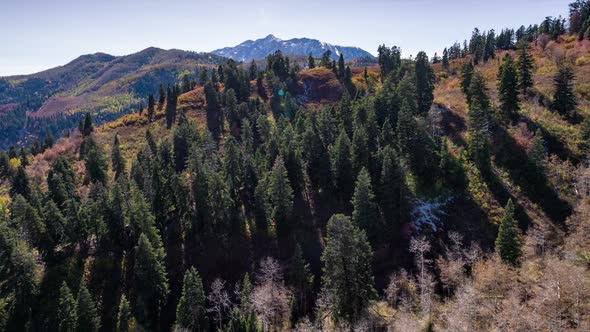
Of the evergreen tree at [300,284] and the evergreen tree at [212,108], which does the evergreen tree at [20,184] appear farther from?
the evergreen tree at [300,284]

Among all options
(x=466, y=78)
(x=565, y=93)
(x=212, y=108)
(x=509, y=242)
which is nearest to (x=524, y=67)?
(x=565, y=93)

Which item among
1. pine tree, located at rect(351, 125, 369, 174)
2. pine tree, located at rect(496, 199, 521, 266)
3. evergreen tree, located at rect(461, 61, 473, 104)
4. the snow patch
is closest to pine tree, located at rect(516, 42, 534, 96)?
evergreen tree, located at rect(461, 61, 473, 104)

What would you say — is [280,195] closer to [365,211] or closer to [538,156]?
[365,211]

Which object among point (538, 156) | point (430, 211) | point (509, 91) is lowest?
point (430, 211)

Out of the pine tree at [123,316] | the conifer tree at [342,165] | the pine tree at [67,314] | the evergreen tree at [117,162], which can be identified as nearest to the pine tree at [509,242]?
the conifer tree at [342,165]

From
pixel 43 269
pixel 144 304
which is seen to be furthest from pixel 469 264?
pixel 43 269

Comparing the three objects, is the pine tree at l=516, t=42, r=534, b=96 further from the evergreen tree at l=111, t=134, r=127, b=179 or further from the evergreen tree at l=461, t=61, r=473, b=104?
the evergreen tree at l=111, t=134, r=127, b=179

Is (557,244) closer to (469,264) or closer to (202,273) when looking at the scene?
(469,264)
